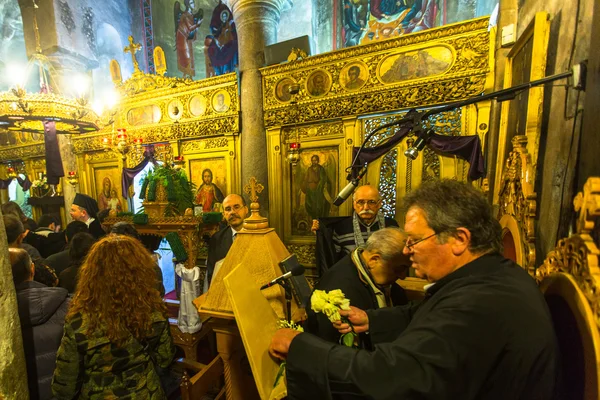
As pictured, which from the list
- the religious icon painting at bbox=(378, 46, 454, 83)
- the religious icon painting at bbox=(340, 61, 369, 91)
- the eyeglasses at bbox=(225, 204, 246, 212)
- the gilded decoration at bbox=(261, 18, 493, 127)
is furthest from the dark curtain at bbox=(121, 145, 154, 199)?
the religious icon painting at bbox=(378, 46, 454, 83)

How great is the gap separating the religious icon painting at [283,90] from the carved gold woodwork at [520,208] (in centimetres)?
412

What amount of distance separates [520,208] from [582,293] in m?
1.06

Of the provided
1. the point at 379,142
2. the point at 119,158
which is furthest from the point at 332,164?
the point at 119,158

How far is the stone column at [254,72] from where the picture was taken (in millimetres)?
5309

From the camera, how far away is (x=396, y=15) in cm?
605

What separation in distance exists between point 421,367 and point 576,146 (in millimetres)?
1423

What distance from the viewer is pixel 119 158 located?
6887mm

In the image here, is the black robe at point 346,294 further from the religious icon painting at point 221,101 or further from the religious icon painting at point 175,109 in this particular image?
the religious icon painting at point 175,109

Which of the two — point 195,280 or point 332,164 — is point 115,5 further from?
point 195,280

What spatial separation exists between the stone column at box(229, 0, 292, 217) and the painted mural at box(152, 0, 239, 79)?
2068 millimetres

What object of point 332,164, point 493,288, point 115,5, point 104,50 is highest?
point 115,5

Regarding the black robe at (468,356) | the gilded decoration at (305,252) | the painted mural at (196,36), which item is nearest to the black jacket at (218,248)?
the gilded decoration at (305,252)

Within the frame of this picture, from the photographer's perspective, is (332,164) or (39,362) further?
(332,164)

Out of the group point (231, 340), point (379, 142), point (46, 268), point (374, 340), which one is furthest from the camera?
point (379, 142)
